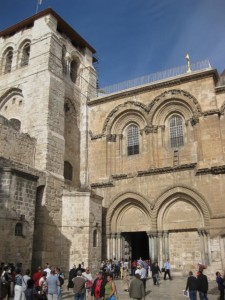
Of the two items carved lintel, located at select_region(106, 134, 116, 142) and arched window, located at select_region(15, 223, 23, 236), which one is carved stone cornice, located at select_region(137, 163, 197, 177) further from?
arched window, located at select_region(15, 223, 23, 236)

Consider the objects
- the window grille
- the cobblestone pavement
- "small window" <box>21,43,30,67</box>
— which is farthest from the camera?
the window grille

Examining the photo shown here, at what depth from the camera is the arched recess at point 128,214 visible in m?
20.0

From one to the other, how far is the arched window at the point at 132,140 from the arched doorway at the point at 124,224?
10.8 ft

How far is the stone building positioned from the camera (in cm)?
1764

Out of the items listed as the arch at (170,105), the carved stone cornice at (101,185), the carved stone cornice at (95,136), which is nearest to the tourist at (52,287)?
the carved stone cornice at (101,185)

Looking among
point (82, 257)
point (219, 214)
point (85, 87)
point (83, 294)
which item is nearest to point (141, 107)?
point (85, 87)

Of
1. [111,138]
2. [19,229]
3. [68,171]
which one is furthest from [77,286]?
[111,138]

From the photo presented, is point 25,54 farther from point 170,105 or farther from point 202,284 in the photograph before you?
point 202,284

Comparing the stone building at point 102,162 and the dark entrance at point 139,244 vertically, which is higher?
the stone building at point 102,162

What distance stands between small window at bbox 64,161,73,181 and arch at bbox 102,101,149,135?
3200mm

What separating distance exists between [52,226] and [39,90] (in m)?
8.28

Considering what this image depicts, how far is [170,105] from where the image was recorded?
70.0 ft

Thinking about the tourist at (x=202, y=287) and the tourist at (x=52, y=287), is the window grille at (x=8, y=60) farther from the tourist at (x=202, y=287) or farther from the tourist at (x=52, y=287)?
the tourist at (x=202, y=287)

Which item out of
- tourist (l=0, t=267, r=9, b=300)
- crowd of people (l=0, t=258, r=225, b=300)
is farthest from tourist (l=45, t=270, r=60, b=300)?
tourist (l=0, t=267, r=9, b=300)
